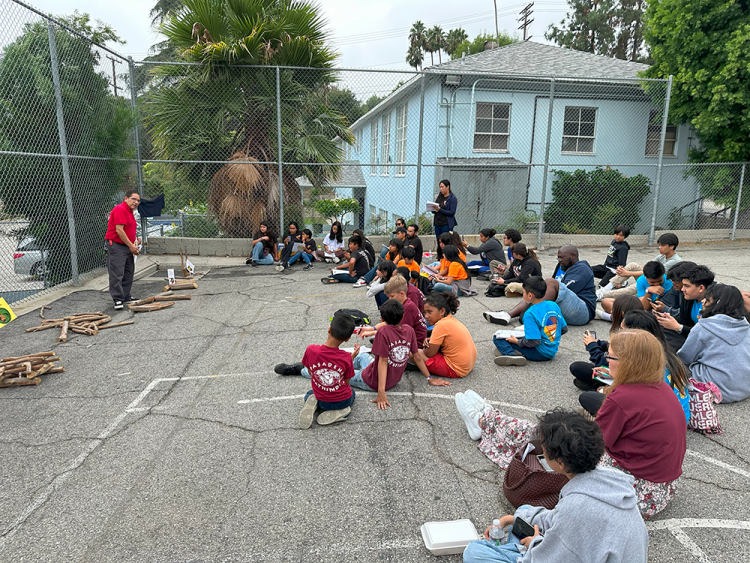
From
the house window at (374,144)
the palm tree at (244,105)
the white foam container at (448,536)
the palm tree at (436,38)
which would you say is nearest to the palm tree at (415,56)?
the palm tree at (436,38)

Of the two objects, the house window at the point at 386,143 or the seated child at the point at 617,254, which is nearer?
the seated child at the point at 617,254

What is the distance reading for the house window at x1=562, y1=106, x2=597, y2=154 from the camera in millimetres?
16984

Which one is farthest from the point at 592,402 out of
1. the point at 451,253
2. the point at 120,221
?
the point at 120,221

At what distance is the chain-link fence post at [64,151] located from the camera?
8.00 meters

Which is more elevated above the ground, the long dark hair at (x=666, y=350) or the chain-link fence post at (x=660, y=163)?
the chain-link fence post at (x=660, y=163)

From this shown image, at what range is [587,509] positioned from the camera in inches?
91.1

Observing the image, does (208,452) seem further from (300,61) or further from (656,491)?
(300,61)

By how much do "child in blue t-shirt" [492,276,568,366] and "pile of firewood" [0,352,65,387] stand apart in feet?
16.3

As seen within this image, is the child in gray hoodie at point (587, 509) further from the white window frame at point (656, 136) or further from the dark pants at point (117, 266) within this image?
the white window frame at point (656, 136)

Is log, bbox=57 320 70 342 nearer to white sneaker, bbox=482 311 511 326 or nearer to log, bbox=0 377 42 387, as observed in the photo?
log, bbox=0 377 42 387

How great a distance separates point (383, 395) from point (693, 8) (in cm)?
1482

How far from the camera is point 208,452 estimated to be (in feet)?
13.2

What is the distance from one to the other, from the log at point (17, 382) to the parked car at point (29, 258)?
375 centimetres

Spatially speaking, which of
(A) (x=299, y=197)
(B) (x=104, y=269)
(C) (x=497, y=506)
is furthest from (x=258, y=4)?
(C) (x=497, y=506)
